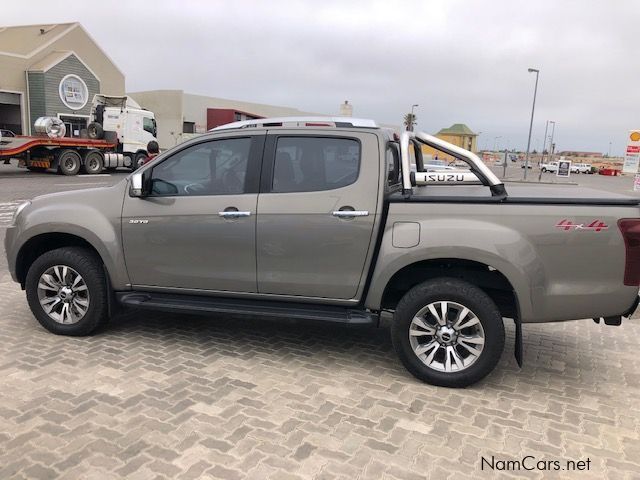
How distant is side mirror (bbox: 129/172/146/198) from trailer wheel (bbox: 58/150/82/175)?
19.3 meters

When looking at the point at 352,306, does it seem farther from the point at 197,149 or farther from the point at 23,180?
the point at 23,180

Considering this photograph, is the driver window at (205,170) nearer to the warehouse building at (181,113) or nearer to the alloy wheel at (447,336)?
the alloy wheel at (447,336)

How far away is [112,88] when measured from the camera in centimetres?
3819

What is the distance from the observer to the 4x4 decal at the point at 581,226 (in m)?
3.64

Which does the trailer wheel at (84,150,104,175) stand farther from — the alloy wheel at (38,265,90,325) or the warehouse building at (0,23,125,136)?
the alloy wheel at (38,265,90,325)

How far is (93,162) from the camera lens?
23047mm

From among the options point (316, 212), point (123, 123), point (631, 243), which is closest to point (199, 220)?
point (316, 212)

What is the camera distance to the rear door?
13.3 feet

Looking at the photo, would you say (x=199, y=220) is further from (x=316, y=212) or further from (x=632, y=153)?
(x=632, y=153)

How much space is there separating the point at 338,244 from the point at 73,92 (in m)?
36.1

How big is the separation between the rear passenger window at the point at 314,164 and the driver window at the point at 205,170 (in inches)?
12.0

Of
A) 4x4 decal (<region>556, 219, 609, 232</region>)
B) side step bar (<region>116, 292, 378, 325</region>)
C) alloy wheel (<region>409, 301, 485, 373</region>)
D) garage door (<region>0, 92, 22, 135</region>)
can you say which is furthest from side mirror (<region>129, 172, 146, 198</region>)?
garage door (<region>0, 92, 22, 135</region>)

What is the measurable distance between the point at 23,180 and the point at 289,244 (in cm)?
1831

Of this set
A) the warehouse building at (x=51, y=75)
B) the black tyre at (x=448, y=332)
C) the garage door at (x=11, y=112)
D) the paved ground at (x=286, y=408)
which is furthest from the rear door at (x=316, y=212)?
the garage door at (x=11, y=112)
